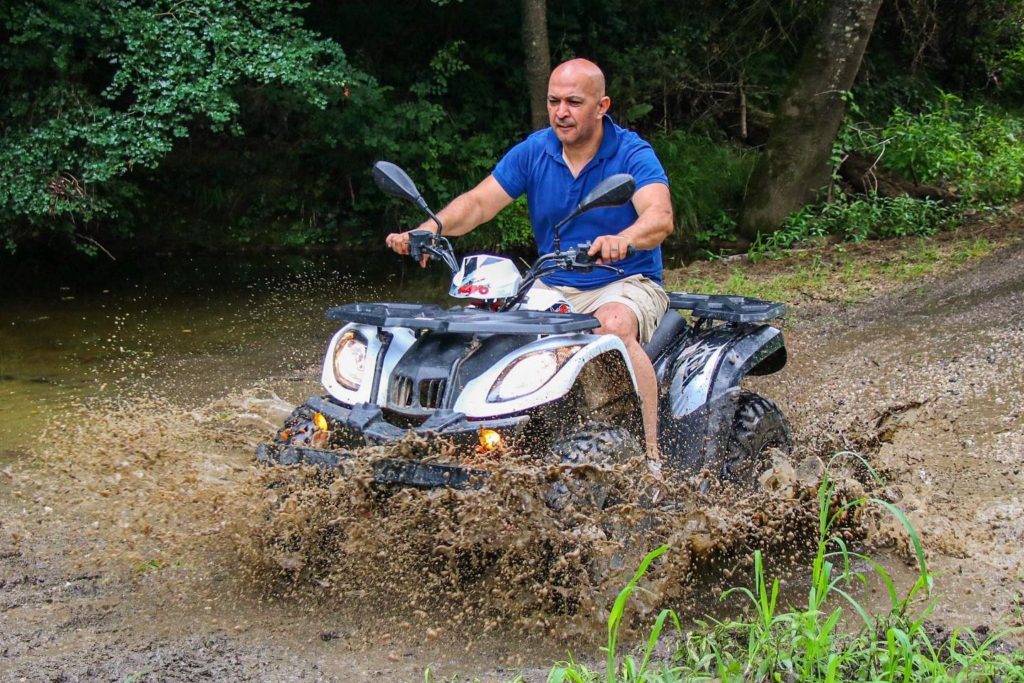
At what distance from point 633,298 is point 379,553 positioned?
1561 millimetres

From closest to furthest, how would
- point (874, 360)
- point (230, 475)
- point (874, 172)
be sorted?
point (230, 475) < point (874, 360) < point (874, 172)

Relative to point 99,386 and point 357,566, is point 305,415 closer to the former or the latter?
point 357,566

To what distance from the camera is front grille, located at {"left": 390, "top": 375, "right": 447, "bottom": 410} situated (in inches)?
175

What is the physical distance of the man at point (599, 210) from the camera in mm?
4996

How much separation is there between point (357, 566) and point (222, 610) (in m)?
0.55

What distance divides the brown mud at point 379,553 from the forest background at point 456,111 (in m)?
6.41

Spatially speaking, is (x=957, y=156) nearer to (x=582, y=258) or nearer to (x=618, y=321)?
(x=618, y=321)

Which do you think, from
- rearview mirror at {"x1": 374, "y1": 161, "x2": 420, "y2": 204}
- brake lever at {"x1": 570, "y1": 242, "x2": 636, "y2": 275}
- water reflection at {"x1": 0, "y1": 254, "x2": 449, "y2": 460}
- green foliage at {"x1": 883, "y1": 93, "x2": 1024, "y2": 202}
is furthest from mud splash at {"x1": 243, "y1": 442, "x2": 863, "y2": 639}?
green foliage at {"x1": 883, "y1": 93, "x2": 1024, "y2": 202}

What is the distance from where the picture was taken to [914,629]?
3537mm

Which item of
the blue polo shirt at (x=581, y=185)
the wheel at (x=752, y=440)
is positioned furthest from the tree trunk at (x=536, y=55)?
the wheel at (x=752, y=440)

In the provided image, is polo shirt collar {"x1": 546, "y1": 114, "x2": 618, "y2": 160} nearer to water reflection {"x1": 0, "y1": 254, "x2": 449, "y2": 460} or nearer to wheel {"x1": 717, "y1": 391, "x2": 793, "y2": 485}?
wheel {"x1": 717, "y1": 391, "x2": 793, "y2": 485}

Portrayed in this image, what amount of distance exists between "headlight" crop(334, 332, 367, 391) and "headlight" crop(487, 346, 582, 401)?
23.5 inches

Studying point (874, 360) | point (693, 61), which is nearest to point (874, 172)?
point (693, 61)

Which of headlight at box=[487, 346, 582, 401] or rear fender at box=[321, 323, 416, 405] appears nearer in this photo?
headlight at box=[487, 346, 582, 401]
